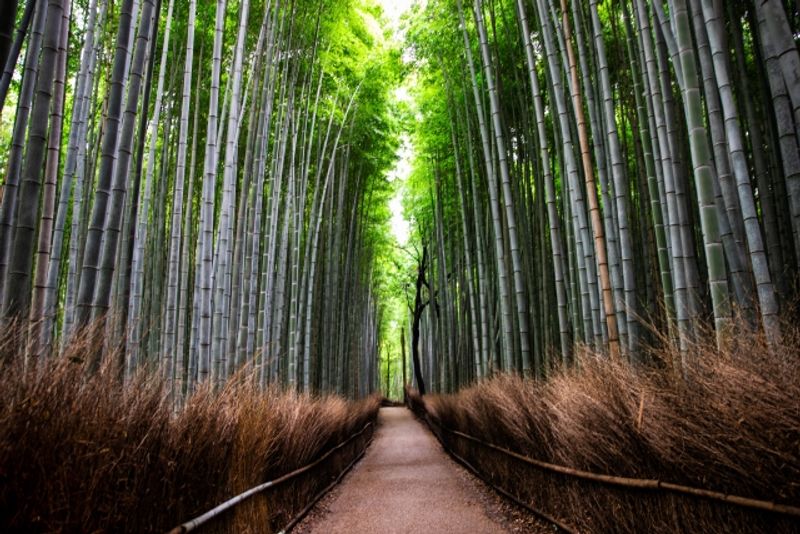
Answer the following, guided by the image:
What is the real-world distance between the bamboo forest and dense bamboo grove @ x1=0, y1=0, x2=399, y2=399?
28 mm

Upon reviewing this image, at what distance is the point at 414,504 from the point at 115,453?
3.36 m

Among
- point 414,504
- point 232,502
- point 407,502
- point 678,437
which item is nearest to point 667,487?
point 678,437

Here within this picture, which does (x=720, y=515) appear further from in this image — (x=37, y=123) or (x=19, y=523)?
(x=37, y=123)

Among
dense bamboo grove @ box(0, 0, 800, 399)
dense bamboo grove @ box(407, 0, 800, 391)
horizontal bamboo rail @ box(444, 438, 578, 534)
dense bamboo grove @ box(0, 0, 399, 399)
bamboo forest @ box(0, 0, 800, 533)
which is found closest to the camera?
bamboo forest @ box(0, 0, 800, 533)

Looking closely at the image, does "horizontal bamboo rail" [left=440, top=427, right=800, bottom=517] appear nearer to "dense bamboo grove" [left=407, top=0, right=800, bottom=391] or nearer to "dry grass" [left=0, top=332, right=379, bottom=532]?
"dense bamboo grove" [left=407, top=0, right=800, bottom=391]

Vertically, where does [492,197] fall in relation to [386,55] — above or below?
below

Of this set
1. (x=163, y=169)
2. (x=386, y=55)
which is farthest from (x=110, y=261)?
(x=386, y=55)

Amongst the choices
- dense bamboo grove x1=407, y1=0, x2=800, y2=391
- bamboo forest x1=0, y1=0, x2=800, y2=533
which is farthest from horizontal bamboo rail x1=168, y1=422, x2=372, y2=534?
dense bamboo grove x1=407, y1=0, x2=800, y2=391

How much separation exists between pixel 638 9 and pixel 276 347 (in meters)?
4.81

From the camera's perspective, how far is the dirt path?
3.67 meters

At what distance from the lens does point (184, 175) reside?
539 centimetres

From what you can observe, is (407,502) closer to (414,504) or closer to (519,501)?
(414,504)

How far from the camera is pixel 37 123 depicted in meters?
2.12

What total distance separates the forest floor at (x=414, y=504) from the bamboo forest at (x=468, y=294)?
0.05 metres
